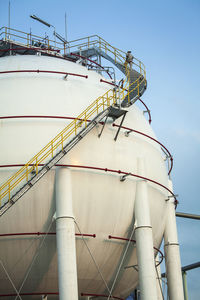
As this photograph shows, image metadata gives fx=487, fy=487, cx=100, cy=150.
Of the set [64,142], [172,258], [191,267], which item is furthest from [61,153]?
[191,267]

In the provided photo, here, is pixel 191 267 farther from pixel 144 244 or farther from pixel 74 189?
pixel 74 189

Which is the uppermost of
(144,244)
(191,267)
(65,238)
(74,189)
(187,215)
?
(187,215)

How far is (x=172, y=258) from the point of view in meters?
16.7

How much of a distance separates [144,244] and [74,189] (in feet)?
8.82

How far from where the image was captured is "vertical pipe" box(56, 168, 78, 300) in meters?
12.8

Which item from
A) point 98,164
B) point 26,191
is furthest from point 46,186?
point 98,164

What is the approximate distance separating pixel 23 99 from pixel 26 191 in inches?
121

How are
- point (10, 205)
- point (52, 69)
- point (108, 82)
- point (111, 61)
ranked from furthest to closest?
point (111, 61) → point (108, 82) → point (52, 69) → point (10, 205)

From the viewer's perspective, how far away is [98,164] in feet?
47.0

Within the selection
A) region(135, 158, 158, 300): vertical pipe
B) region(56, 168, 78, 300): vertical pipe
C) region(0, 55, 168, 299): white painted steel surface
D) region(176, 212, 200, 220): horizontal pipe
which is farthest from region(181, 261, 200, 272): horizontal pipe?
region(56, 168, 78, 300): vertical pipe

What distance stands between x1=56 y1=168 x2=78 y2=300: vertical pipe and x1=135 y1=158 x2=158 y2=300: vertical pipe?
2.28 metres

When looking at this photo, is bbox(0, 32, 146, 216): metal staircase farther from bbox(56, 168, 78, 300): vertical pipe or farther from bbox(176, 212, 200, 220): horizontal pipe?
bbox(176, 212, 200, 220): horizontal pipe

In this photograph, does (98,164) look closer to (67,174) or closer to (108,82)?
(67,174)

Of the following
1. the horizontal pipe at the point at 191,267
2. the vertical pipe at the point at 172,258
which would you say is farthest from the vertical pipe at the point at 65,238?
the horizontal pipe at the point at 191,267
